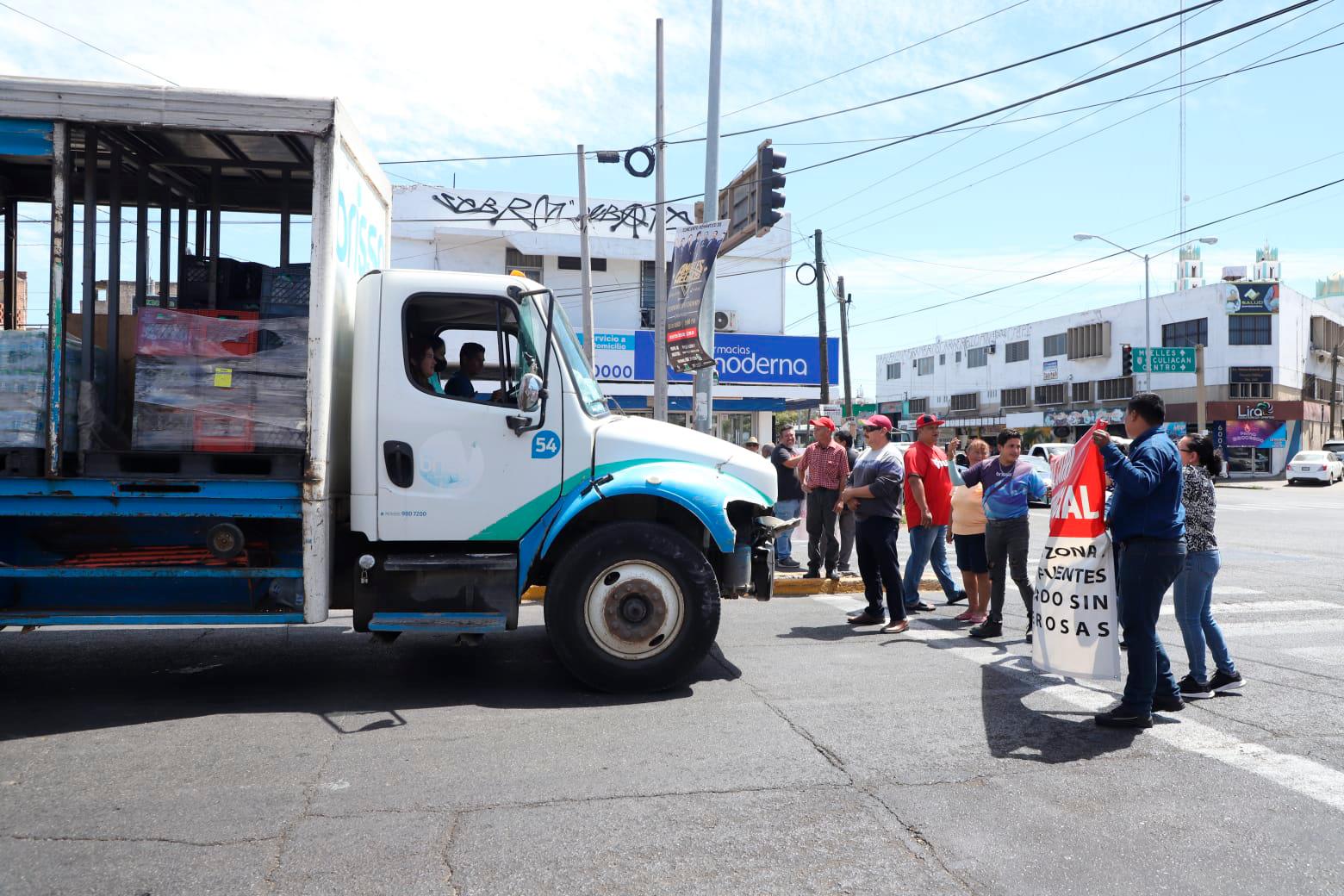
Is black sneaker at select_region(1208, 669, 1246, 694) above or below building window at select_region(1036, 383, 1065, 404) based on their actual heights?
below

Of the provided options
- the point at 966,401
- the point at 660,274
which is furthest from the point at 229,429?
the point at 966,401

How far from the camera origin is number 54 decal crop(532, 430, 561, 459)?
6199mm

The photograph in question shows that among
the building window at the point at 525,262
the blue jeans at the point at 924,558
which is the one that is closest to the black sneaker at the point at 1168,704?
the blue jeans at the point at 924,558

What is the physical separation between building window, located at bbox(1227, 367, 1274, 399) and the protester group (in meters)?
41.2

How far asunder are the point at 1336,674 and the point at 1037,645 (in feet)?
8.27

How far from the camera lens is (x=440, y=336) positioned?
21.5 feet

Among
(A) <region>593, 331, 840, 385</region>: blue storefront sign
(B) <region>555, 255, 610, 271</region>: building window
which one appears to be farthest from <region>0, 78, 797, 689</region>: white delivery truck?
(B) <region>555, 255, 610, 271</region>: building window

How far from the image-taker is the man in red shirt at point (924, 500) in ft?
28.9

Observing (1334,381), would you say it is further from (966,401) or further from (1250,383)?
(966,401)

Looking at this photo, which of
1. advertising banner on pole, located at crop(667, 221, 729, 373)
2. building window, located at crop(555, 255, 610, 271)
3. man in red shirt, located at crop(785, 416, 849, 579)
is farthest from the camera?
building window, located at crop(555, 255, 610, 271)

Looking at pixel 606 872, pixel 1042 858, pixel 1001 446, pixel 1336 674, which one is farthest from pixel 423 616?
pixel 1336 674

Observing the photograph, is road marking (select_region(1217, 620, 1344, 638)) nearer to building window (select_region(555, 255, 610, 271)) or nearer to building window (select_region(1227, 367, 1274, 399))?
building window (select_region(555, 255, 610, 271))

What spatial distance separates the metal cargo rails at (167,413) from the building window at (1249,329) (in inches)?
1957

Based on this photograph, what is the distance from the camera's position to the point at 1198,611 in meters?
6.27
